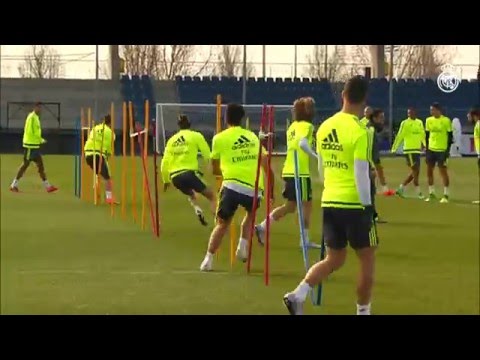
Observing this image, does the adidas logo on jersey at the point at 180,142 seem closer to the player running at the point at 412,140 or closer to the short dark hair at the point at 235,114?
the short dark hair at the point at 235,114

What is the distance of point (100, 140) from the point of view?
1880cm

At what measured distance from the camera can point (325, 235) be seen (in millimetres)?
7406

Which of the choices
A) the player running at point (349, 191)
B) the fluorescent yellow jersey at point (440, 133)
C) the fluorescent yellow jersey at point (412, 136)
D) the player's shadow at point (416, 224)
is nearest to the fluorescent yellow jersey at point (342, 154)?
the player running at point (349, 191)

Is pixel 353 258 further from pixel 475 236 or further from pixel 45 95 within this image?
pixel 45 95

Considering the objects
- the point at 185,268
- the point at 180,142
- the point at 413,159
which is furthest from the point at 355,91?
the point at 413,159

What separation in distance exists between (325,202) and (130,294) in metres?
2.71

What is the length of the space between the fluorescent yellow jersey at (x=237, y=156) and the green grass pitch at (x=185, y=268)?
3.41 ft

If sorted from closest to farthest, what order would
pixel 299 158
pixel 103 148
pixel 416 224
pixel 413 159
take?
pixel 299 158, pixel 416 224, pixel 103 148, pixel 413 159

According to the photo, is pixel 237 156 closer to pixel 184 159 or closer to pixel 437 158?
pixel 184 159

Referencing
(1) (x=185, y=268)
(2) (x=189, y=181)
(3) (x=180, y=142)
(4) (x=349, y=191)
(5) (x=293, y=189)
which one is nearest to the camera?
(4) (x=349, y=191)

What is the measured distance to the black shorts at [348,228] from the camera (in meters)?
7.21

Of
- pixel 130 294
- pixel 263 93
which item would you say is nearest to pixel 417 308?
pixel 130 294

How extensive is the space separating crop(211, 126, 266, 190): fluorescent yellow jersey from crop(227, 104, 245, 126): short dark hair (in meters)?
0.08

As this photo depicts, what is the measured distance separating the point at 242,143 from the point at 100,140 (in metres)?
8.92
